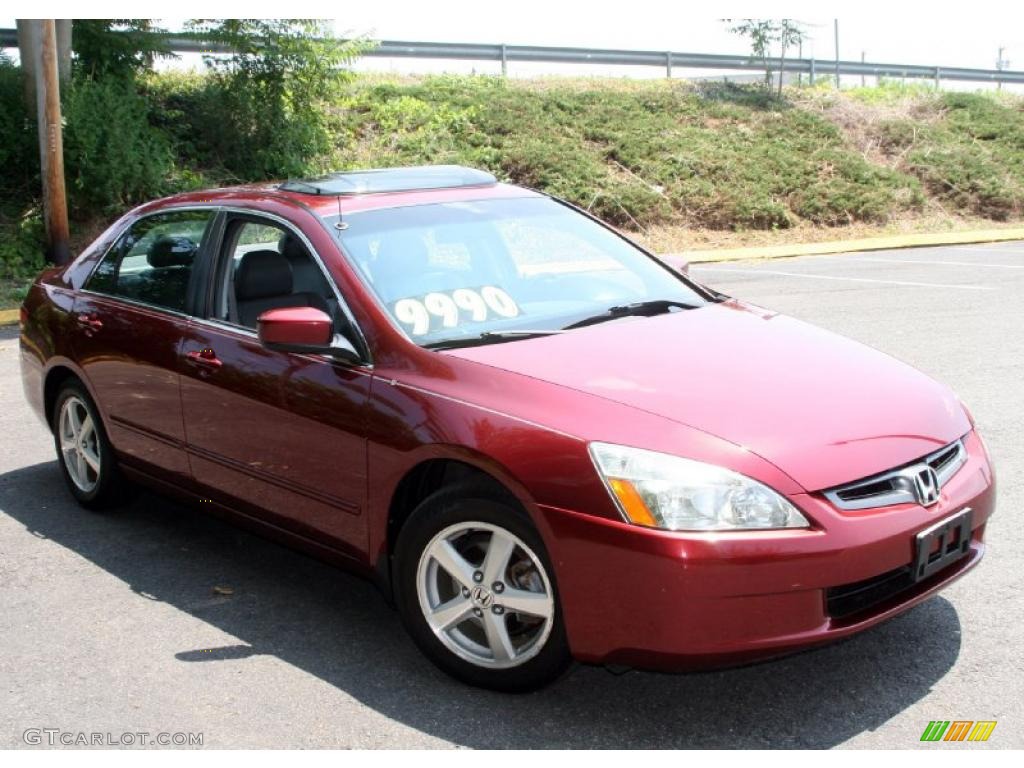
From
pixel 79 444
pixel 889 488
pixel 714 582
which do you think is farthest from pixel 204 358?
pixel 889 488

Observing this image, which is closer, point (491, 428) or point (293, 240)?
point (491, 428)

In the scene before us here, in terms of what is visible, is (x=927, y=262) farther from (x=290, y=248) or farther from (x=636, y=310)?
(x=290, y=248)

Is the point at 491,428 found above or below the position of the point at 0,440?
above

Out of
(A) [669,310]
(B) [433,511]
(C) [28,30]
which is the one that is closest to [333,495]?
(B) [433,511]

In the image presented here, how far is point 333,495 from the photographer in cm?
444

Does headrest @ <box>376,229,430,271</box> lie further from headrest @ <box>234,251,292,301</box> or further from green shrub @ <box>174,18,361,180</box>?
green shrub @ <box>174,18,361,180</box>

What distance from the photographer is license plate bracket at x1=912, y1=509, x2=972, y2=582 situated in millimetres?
3697

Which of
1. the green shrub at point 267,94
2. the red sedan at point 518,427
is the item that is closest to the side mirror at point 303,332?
the red sedan at point 518,427

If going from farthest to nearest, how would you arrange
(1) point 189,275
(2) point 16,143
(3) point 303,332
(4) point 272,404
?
(2) point 16,143 < (1) point 189,275 < (4) point 272,404 < (3) point 303,332

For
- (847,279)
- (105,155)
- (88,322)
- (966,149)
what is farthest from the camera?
(966,149)

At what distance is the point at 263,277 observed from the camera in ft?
16.5

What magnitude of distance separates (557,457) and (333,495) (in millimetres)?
1111

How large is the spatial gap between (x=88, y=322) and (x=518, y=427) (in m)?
2.92

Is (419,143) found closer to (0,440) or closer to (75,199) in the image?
(75,199)
